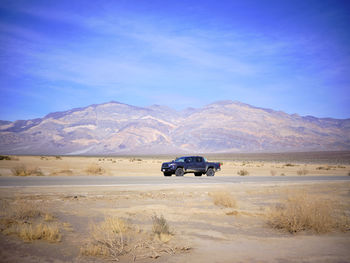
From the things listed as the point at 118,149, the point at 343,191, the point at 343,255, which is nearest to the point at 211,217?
the point at 343,255

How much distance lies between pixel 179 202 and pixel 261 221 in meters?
4.24

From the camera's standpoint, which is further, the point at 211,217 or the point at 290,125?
the point at 290,125

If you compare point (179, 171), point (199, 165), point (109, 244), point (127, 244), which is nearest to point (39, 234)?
point (109, 244)

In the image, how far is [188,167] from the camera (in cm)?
2772

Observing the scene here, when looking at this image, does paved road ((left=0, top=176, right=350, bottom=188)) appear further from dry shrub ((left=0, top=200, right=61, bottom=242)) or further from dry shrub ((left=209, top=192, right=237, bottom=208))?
dry shrub ((left=0, top=200, right=61, bottom=242))

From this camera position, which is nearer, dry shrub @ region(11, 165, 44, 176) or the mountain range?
dry shrub @ region(11, 165, 44, 176)

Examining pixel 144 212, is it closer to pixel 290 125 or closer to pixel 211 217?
pixel 211 217

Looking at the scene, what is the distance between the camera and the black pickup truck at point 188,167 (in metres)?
27.5

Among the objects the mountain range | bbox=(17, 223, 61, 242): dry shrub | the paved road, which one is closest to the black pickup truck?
the paved road

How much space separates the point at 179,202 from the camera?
13.9 m

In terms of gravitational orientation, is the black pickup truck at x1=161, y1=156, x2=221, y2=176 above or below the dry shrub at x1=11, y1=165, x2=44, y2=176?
above

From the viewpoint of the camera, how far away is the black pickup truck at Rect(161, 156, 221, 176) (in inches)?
1083

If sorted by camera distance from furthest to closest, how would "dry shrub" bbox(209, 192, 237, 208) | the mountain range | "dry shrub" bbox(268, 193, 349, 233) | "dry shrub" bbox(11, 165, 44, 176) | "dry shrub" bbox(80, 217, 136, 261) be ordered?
the mountain range → "dry shrub" bbox(11, 165, 44, 176) → "dry shrub" bbox(209, 192, 237, 208) → "dry shrub" bbox(268, 193, 349, 233) → "dry shrub" bbox(80, 217, 136, 261)

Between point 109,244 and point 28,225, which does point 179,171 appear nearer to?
point 28,225
